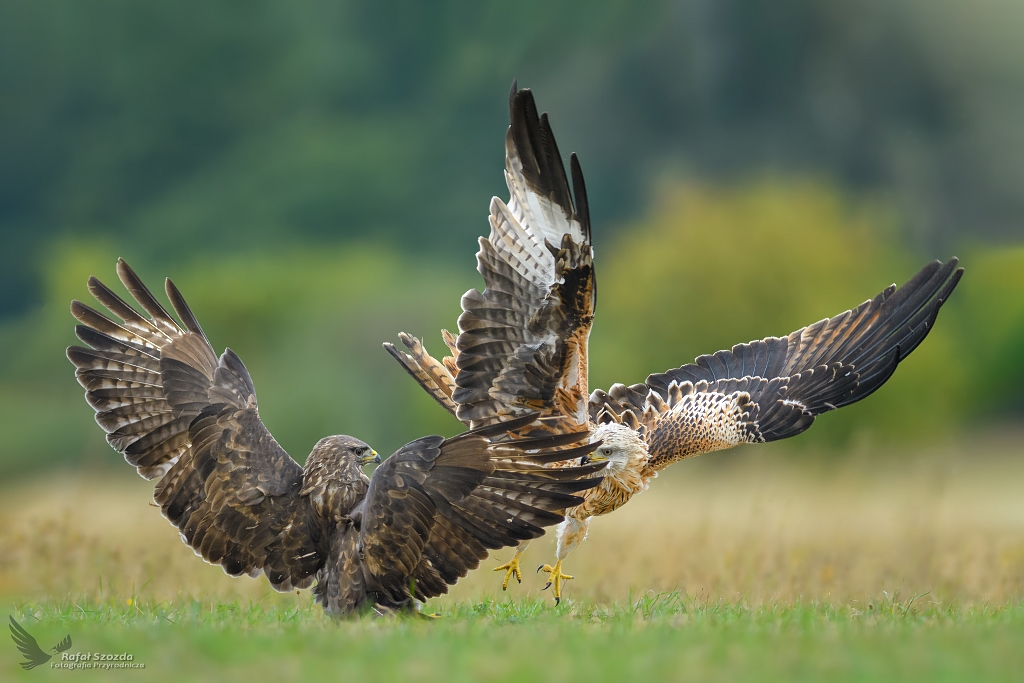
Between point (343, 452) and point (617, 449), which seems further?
point (617, 449)

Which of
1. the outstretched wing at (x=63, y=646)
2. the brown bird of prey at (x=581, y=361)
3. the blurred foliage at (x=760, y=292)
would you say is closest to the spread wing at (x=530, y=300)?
the brown bird of prey at (x=581, y=361)

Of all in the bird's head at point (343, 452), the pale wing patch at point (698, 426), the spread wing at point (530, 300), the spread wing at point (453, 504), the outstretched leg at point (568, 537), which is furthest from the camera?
the pale wing patch at point (698, 426)

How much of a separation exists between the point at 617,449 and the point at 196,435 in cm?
288

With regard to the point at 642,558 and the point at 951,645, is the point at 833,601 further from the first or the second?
the point at 642,558

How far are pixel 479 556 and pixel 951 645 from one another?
2521 millimetres

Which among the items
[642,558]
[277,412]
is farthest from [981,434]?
[642,558]

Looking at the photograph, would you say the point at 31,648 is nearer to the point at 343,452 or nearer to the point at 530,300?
the point at 343,452

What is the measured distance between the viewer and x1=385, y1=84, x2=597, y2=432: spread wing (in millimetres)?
6801

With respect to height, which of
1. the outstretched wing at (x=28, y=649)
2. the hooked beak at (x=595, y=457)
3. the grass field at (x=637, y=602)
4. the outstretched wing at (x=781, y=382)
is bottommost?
the outstretched wing at (x=28, y=649)

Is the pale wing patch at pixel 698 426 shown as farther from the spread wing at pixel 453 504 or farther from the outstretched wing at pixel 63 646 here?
the outstretched wing at pixel 63 646

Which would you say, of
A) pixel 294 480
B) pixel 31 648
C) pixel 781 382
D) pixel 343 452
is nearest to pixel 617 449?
pixel 781 382

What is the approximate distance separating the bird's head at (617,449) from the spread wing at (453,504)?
144 cm

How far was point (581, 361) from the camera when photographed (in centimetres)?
741

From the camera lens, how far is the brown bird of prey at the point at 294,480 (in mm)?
6324
